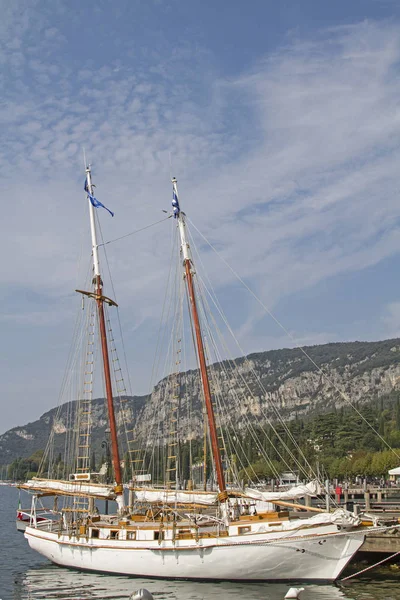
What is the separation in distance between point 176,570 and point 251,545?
184 inches

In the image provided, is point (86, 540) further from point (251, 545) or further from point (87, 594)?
point (251, 545)

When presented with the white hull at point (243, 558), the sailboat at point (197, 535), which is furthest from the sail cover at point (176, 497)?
the white hull at point (243, 558)

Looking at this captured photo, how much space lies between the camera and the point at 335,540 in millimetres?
29828

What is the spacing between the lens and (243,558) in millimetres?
30359

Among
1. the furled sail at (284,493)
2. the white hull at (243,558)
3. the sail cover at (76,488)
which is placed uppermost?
the sail cover at (76,488)

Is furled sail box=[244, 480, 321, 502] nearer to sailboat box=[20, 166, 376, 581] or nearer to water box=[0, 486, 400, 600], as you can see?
sailboat box=[20, 166, 376, 581]

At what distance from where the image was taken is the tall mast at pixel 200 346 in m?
35.5

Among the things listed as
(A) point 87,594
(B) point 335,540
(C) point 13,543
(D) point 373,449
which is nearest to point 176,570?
(A) point 87,594

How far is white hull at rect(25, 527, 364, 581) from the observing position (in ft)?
98.2

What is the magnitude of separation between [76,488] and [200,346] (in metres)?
13.9

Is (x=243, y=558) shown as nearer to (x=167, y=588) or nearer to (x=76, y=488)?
(x=167, y=588)

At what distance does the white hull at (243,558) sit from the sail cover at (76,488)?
8.22m

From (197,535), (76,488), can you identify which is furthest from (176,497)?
(76,488)

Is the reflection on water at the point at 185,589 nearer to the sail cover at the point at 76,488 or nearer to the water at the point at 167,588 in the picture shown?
the water at the point at 167,588
